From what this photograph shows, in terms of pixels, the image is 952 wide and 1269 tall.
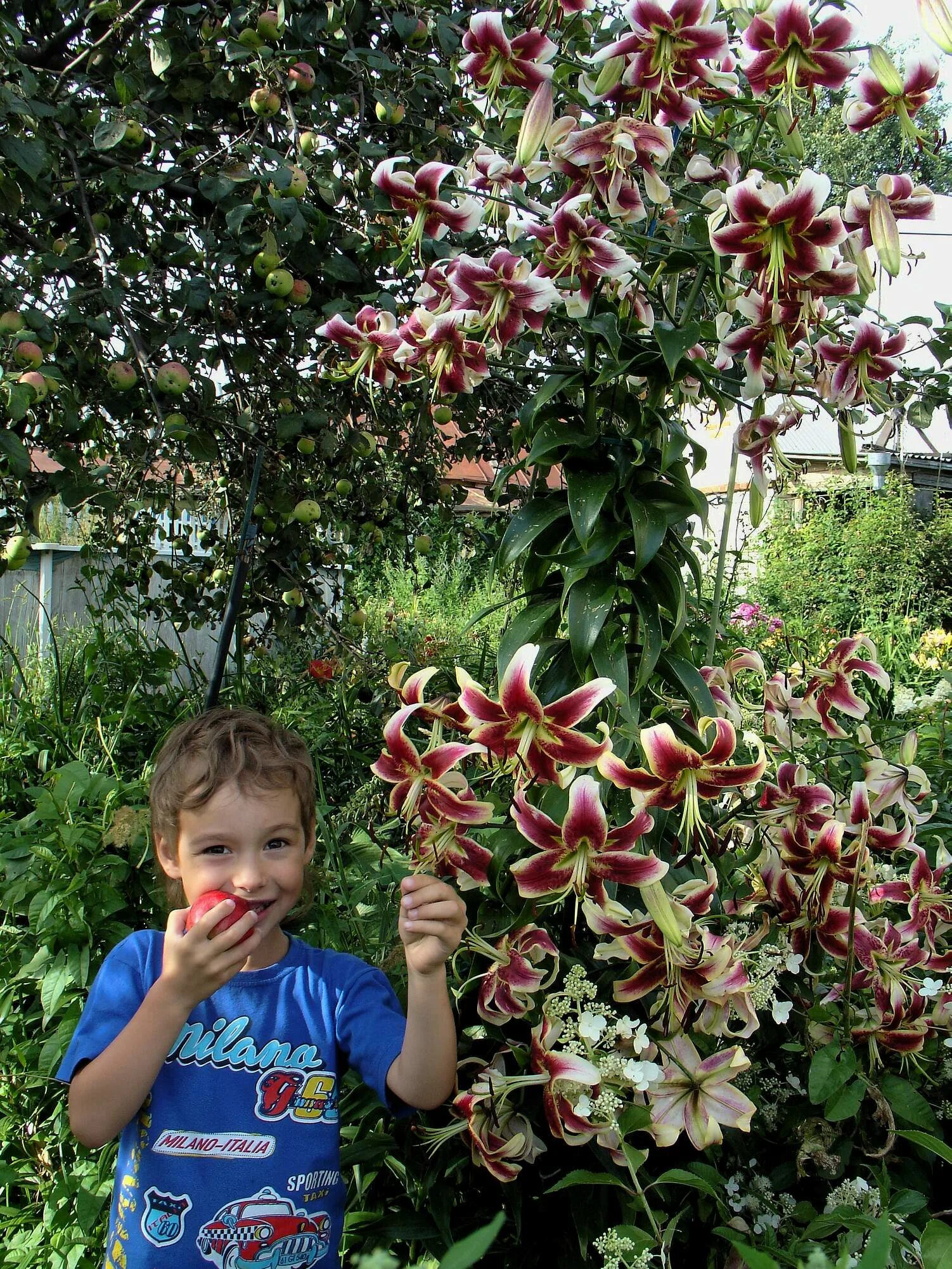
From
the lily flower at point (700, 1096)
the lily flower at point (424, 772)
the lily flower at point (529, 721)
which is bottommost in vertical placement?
the lily flower at point (700, 1096)

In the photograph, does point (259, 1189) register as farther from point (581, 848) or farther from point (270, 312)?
point (270, 312)

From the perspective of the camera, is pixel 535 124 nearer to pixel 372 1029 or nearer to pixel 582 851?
pixel 582 851

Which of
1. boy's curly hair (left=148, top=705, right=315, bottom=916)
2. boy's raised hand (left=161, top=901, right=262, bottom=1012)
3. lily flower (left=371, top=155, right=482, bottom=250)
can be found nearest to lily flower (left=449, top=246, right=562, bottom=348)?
lily flower (left=371, top=155, right=482, bottom=250)

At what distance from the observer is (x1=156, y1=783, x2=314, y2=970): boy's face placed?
1.14m

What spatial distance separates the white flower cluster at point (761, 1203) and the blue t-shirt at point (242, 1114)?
38 centimetres

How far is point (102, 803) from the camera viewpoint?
196 cm

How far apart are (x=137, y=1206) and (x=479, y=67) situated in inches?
48.9

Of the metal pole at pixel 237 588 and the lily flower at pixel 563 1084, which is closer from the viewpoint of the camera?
the lily flower at pixel 563 1084

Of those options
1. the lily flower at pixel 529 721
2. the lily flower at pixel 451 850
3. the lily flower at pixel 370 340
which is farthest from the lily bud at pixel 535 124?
the lily flower at pixel 451 850

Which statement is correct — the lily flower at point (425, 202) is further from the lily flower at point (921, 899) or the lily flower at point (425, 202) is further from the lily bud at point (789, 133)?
the lily flower at point (921, 899)

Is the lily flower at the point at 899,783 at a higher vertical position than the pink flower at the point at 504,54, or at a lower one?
lower

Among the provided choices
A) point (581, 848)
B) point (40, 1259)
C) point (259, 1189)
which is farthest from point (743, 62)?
point (40, 1259)

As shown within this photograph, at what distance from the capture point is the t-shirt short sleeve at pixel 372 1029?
1120 millimetres

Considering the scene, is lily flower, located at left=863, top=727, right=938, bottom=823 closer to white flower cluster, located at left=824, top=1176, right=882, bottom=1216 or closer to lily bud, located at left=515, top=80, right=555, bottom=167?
white flower cluster, located at left=824, top=1176, right=882, bottom=1216
